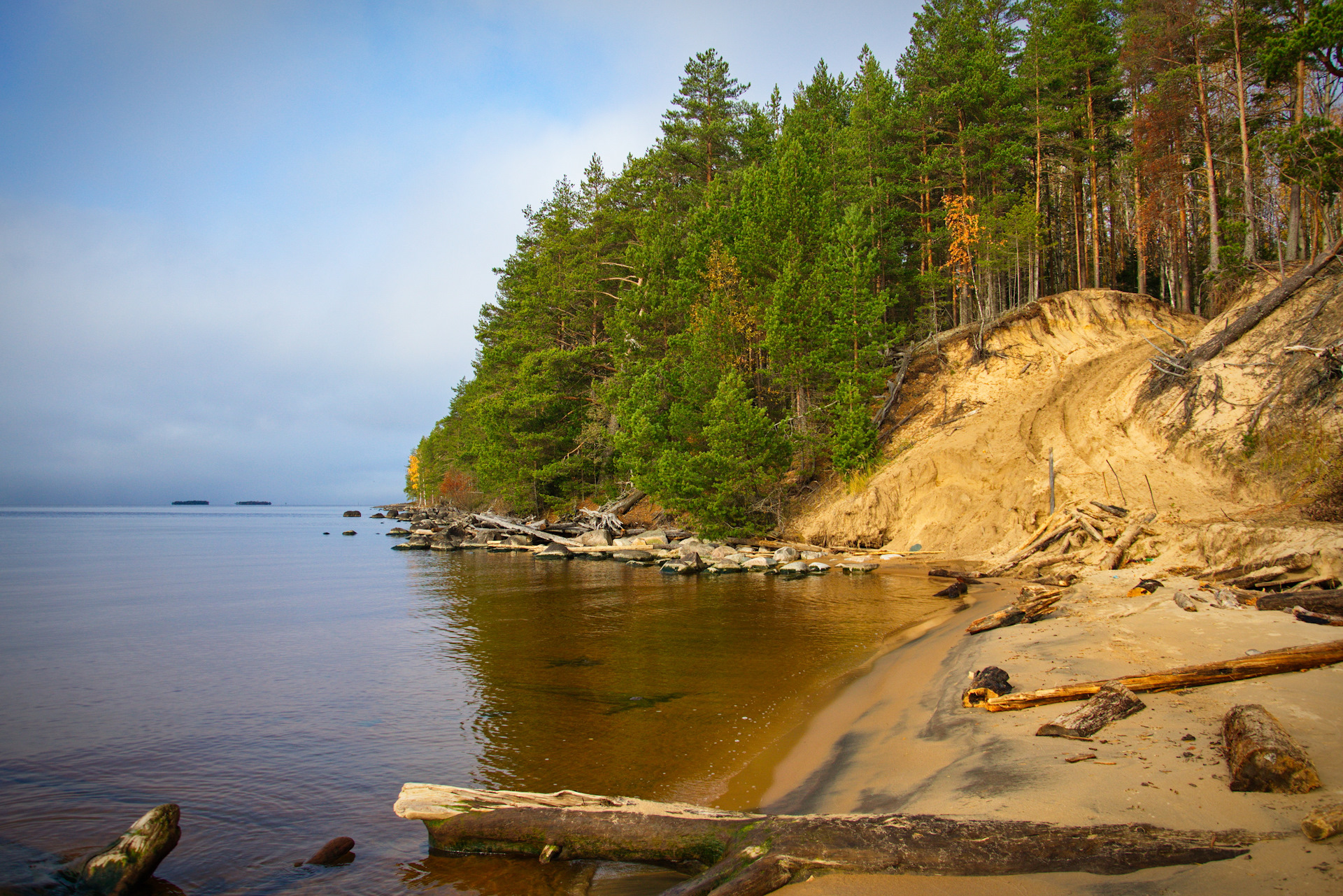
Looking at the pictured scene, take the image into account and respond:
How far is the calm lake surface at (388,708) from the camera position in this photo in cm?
577

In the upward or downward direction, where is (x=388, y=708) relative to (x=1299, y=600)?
downward

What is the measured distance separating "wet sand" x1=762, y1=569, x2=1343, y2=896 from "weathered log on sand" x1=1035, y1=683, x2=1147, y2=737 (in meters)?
0.10

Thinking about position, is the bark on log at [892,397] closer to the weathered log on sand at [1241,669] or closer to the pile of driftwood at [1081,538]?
A: the pile of driftwood at [1081,538]

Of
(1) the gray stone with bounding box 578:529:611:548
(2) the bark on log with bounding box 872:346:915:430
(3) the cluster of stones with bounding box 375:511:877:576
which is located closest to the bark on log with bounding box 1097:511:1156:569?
(3) the cluster of stones with bounding box 375:511:877:576

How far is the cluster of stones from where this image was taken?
23.3 meters

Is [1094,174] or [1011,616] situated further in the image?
[1094,174]

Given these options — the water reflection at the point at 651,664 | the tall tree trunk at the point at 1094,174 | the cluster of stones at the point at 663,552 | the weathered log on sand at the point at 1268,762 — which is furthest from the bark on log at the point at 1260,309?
the weathered log on sand at the point at 1268,762

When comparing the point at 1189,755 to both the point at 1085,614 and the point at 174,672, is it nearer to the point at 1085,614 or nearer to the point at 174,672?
the point at 1085,614

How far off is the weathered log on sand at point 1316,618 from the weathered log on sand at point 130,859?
12.9 metres

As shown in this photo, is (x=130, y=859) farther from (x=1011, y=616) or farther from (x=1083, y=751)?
(x=1011, y=616)

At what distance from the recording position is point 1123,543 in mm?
16109

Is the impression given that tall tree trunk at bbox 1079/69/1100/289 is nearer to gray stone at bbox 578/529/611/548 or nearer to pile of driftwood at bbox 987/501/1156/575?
pile of driftwood at bbox 987/501/1156/575

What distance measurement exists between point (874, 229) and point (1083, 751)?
27.3m

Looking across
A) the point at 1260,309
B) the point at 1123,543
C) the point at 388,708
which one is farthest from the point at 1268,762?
the point at 1260,309
